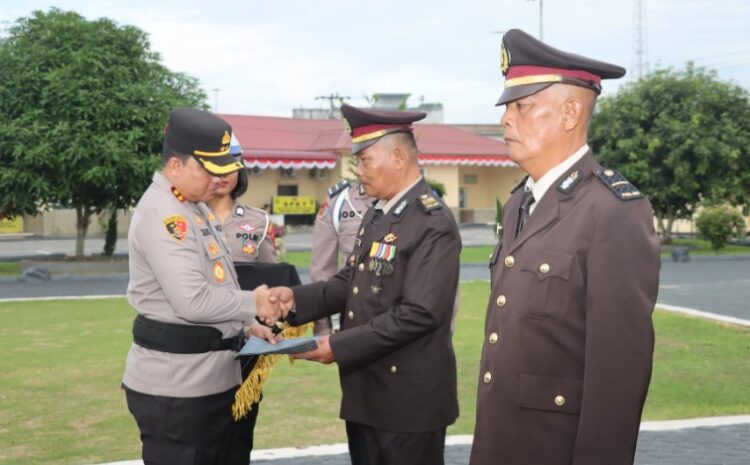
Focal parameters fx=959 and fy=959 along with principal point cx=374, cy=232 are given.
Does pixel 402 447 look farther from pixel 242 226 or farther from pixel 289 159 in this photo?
pixel 289 159

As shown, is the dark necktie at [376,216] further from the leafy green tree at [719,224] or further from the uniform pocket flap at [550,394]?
the leafy green tree at [719,224]

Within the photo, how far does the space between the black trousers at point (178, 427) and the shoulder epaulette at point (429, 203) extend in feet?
4.07

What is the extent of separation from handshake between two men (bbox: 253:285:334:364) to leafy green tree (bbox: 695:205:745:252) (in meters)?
23.9

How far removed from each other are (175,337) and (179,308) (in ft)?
0.62

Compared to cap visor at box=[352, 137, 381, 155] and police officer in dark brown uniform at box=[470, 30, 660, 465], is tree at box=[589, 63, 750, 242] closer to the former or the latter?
cap visor at box=[352, 137, 381, 155]

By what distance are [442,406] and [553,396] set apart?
1.41m

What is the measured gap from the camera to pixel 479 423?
124 inches

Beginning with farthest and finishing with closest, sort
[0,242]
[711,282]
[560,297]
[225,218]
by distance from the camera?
[0,242] → [711,282] → [225,218] → [560,297]

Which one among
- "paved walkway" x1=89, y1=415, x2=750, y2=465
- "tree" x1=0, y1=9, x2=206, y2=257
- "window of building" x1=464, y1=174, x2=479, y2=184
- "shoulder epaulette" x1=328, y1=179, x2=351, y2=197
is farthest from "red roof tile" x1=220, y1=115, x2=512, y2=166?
"paved walkway" x1=89, y1=415, x2=750, y2=465

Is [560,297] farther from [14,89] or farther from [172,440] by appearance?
[14,89]

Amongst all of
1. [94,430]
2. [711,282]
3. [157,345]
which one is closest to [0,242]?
[711,282]

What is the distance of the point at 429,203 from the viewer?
14.3ft

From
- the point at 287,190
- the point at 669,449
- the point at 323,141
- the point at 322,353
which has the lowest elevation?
the point at 669,449

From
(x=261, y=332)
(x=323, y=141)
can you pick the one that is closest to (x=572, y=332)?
(x=261, y=332)
